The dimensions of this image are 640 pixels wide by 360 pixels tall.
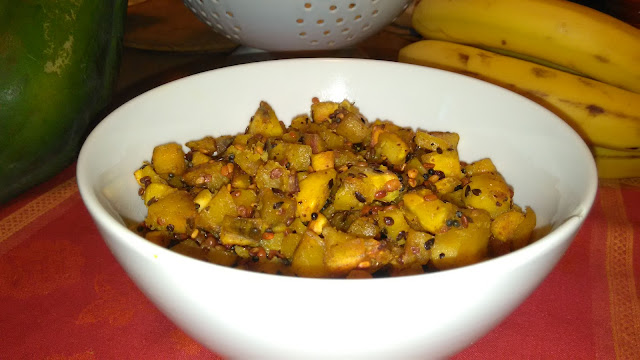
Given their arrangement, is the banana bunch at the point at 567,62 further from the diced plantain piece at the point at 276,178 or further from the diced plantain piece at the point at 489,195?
the diced plantain piece at the point at 276,178

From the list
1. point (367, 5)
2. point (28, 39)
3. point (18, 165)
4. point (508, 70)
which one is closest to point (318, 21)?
point (367, 5)

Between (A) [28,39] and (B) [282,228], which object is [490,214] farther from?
(A) [28,39]

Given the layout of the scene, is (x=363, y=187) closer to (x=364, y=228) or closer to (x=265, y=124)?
(x=364, y=228)

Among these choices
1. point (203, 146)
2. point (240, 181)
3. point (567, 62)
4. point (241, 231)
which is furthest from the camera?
point (567, 62)

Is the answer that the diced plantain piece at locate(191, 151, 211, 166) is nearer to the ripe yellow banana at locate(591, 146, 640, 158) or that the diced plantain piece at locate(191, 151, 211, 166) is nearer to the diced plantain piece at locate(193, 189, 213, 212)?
the diced plantain piece at locate(193, 189, 213, 212)

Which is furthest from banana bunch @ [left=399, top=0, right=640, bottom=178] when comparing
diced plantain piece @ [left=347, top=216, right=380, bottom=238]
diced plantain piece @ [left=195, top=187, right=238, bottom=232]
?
diced plantain piece @ [left=195, top=187, right=238, bottom=232]

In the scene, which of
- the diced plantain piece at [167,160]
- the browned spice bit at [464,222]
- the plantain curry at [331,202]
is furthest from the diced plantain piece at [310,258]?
the diced plantain piece at [167,160]

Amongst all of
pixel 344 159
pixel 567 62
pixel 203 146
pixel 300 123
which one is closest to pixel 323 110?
pixel 300 123
